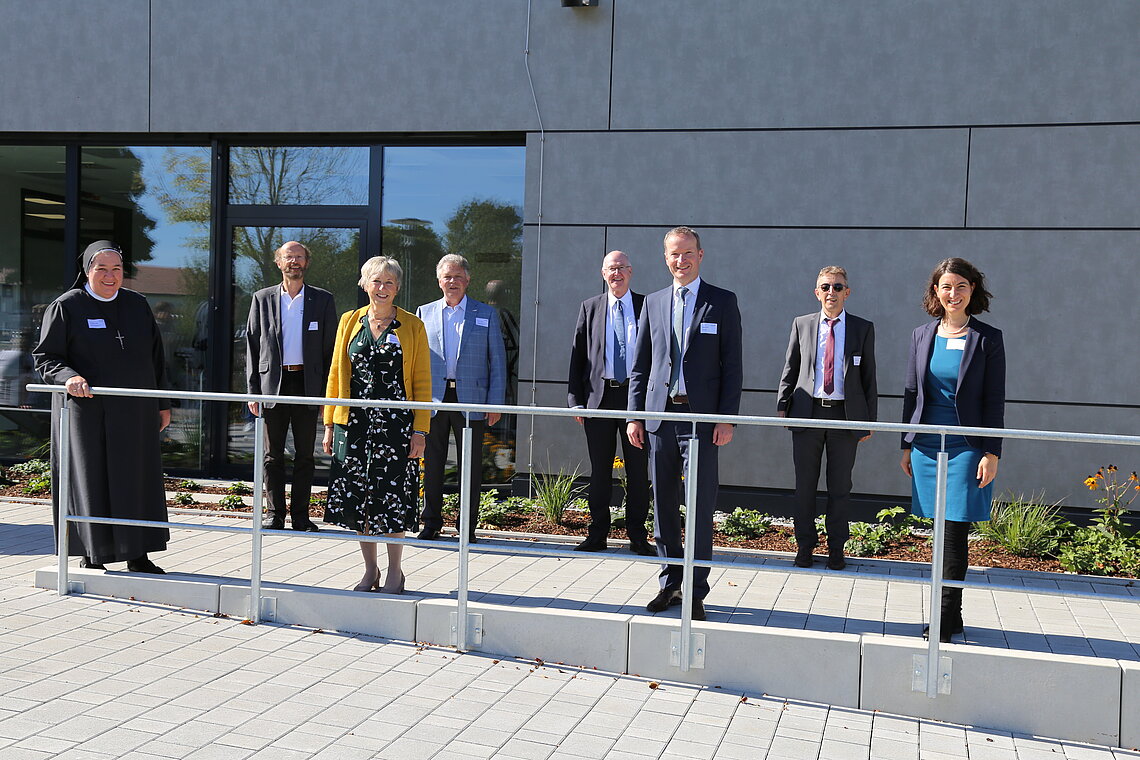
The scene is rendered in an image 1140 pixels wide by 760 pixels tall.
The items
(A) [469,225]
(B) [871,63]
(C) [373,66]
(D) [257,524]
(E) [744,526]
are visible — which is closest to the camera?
(D) [257,524]

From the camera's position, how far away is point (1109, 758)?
12.6 feet

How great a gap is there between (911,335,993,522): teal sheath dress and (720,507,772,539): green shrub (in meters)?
2.25

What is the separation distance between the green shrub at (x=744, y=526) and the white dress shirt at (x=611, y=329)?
1.46 metres

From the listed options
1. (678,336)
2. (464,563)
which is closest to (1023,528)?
(678,336)

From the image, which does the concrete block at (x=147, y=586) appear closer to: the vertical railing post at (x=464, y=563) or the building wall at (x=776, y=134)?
the vertical railing post at (x=464, y=563)

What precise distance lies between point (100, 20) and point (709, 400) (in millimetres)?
7184

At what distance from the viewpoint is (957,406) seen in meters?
4.86

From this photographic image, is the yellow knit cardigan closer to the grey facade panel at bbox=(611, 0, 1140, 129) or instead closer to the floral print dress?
the floral print dress

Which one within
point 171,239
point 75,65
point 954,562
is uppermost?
point 75,65

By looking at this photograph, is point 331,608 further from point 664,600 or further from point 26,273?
point 26,273

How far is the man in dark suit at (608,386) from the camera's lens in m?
6.52

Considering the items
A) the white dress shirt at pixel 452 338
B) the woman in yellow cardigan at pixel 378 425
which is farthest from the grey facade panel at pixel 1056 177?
the woman in yellow cardigan at pixel 378 425

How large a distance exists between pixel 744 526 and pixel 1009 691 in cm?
316

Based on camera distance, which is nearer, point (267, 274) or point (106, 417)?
point (106, 417)
